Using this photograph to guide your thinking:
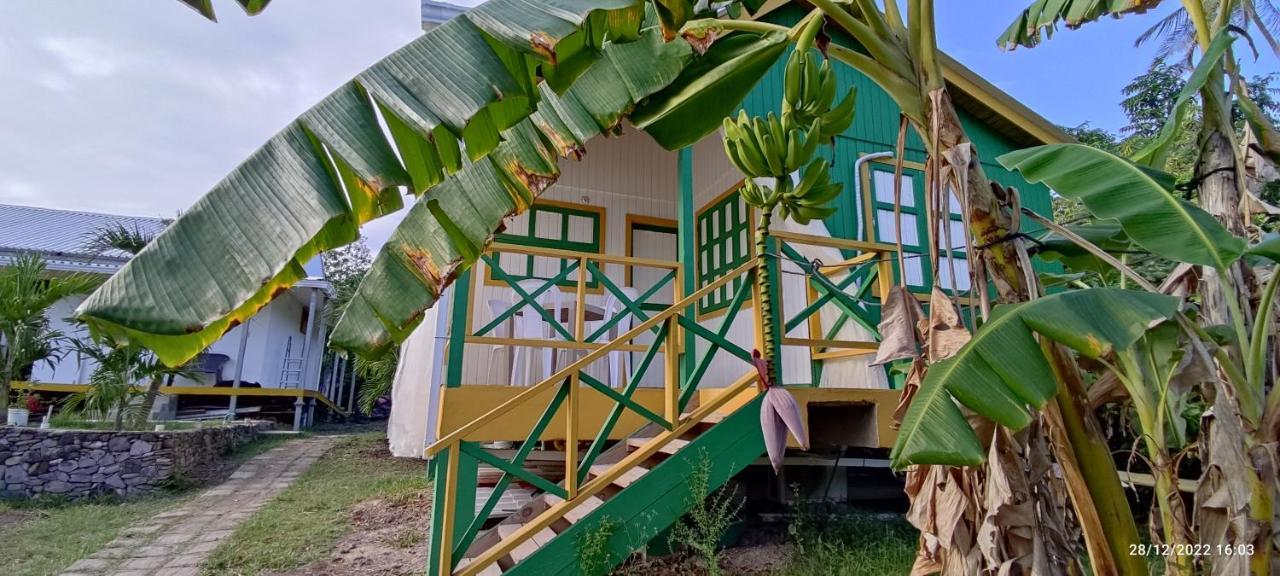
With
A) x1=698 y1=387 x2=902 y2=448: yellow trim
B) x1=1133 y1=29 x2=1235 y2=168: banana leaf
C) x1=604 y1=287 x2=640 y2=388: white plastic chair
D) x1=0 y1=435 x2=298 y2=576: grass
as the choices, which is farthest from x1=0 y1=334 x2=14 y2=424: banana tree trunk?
x1=1133 y1=29 x2=1235 y2=168: banana leaf

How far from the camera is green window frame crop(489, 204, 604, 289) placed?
21.6 feet

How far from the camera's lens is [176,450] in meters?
7.98

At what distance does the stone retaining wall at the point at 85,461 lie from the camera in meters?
7.21

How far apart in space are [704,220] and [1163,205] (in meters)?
5.33

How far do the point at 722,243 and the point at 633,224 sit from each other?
1.21 metres

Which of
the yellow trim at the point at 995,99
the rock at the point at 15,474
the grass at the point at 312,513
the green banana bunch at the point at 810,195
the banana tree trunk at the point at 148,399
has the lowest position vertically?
the grass at the point at 312,513

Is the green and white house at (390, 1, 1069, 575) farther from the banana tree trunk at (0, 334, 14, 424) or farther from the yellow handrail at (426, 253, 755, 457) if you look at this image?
the banana tree trunk at (0, 334, 14, 424)

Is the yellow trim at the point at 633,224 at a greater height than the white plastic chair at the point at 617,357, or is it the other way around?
the yellow trim at the point at 633,224

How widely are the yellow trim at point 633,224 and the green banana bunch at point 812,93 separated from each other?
4.21 m

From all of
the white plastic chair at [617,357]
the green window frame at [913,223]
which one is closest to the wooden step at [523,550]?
the white plastic chair at [617,357]

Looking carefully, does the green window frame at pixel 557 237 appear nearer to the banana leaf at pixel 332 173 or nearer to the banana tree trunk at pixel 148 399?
the banana leaf at pixel 332 173

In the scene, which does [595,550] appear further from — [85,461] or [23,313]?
[23,313]

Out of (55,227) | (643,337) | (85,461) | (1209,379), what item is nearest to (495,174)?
(1209,379)

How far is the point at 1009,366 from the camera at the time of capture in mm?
1639
